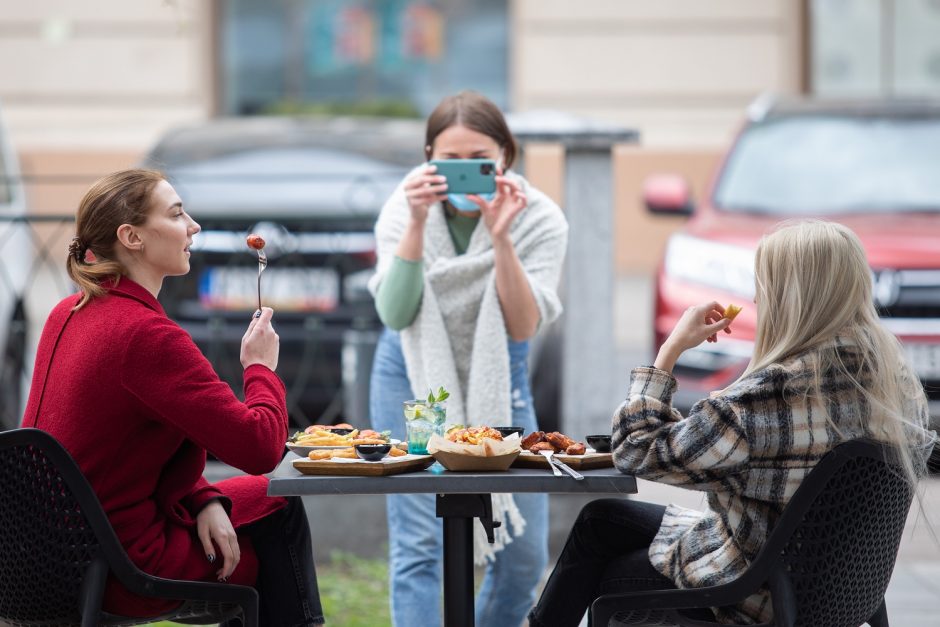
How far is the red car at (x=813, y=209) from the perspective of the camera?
6395 mm

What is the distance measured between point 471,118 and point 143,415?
56.4 inches

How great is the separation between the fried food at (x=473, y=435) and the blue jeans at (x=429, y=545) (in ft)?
2.81

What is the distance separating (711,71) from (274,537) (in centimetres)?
1230

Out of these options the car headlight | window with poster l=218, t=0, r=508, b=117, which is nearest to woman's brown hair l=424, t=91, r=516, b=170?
the car headlight

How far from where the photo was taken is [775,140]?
7.66m

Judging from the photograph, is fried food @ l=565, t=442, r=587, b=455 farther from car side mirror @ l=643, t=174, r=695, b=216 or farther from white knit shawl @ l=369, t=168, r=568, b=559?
car side mirror @ l=643, t=174, r=695, b=216

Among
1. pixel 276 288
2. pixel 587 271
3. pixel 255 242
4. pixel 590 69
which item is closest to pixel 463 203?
pixel 255 242

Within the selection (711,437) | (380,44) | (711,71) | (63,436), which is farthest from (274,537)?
(380,44)

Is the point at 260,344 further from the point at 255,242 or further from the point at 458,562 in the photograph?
the point at 458,562

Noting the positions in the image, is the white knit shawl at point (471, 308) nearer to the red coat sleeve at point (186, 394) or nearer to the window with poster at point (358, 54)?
the red coat sleeve at point (186, 394)

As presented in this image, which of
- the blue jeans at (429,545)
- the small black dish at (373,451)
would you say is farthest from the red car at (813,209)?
the small black dish at (373,451)

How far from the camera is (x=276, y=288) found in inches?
249

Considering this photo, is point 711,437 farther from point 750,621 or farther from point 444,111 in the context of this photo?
point 444,111

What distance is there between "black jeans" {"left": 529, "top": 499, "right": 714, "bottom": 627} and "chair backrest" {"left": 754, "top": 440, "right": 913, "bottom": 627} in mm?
425
